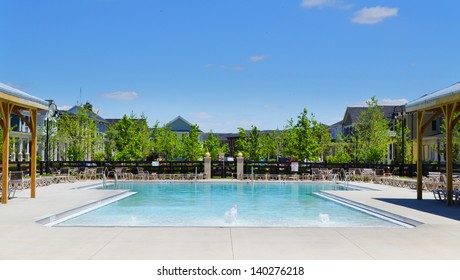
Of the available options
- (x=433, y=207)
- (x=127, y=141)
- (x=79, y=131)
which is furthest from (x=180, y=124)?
(x=433, y=207)

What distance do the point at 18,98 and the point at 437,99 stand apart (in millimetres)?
13991

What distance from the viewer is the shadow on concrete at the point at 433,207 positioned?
14.5 meters

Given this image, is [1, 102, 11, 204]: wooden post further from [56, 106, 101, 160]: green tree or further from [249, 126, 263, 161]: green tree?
[249, 126, 263, 161]: green tree

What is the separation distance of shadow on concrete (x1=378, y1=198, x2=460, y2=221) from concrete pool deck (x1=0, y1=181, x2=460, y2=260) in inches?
54.7

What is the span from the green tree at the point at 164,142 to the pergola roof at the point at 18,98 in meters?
54.1

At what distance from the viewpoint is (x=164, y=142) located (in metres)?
75.6

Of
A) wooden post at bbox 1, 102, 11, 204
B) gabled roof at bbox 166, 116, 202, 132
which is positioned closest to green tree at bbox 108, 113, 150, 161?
wooden post at bbox 1, 102, 11, 204

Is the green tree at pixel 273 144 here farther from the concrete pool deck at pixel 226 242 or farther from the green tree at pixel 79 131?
the concrete pool deck at pixel 226 242

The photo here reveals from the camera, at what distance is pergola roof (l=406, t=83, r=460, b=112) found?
1545cm

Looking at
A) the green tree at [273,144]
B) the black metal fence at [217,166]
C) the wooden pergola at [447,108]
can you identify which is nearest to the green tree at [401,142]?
the black metal fence at [217,166]

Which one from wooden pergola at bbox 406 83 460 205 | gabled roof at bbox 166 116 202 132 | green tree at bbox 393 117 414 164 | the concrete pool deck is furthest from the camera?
gabled roof at bbox 166 116 202 132

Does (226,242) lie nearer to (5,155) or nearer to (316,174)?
(5,155)
